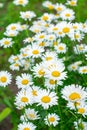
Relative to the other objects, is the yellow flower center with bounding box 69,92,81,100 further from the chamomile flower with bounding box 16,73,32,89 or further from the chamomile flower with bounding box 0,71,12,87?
the chamomile flower with bounding box 0,71,12,87

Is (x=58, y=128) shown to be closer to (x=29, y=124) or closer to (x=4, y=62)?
(x=29, y=124)

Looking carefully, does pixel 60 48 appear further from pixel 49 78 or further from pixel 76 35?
pixel 49 78

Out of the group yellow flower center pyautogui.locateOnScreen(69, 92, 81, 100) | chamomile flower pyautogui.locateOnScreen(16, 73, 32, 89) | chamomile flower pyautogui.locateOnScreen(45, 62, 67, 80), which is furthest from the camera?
chamomile flower pyautogui.locateOnScreen(16, 73, 32, 89)

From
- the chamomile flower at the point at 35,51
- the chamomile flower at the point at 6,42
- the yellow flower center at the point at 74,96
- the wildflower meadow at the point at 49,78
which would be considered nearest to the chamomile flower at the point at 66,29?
the wildflower meadow at the point at 49,78

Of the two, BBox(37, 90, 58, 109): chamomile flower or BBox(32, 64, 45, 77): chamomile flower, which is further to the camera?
BBox(32, 64, 45, 77): chamomile flower

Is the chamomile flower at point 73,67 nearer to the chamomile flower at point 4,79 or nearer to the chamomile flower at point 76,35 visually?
the chamomile flower at point 76,35

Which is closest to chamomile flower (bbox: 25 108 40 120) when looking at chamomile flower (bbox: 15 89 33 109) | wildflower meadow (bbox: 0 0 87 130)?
wildflower meadow (bbox: 0 0 87 130)

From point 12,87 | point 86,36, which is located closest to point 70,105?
point 86,36

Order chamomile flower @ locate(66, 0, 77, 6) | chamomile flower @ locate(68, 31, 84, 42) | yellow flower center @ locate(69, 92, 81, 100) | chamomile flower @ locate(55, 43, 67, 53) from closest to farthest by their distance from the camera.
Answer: yellow flower center @ locate(69, 92, 81, 100) → chamomile flower @ locate(68, 31, 84, 42) → chamomile flower @ locate(55, 43, 67, 53) → chamomile flower @ locate(66, 0, 77, 6)
